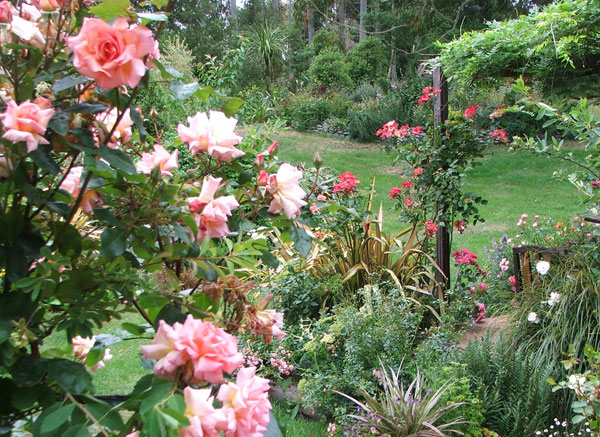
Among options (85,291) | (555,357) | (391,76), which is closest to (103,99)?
(85,291)

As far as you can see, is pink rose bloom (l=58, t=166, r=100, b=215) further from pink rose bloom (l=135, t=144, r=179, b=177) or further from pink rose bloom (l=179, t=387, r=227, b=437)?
pink rose bloom (l=179, t=387, r=227, b=437)

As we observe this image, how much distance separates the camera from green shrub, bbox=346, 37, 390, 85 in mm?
17016

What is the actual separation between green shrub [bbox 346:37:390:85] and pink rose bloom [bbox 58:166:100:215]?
16.5 metres

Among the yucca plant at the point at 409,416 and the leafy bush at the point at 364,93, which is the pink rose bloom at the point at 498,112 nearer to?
the yucca plant at the point at 409,416

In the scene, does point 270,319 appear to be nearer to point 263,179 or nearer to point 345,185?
point 263,179

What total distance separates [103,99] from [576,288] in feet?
8.94

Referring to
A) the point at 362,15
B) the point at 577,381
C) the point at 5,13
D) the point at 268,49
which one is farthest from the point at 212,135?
the point at 362,15

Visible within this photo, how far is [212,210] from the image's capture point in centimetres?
79

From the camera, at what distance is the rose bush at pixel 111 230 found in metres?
0.65

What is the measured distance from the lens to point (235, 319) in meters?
0.91

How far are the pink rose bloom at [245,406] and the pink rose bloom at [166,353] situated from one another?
7 cm

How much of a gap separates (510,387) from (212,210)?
2189mm

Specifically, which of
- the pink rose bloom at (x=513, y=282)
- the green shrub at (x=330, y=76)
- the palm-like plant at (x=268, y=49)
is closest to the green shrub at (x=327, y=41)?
the palm-like plant at (x=268, y=49)

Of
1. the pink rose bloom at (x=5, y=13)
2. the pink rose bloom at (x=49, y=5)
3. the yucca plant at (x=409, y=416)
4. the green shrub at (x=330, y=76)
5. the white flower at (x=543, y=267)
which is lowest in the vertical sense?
the yucca plant at (x=409, y=416)
